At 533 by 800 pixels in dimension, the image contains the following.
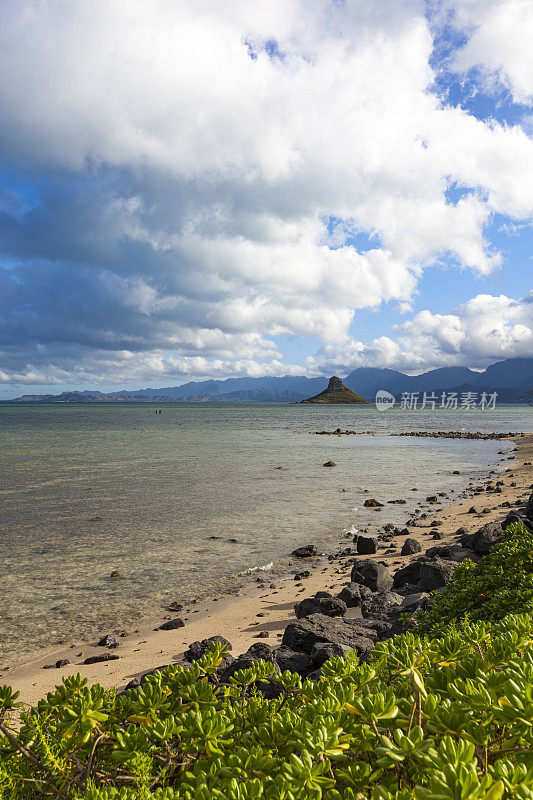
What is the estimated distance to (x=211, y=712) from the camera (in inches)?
95.5

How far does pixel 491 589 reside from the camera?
5195mm

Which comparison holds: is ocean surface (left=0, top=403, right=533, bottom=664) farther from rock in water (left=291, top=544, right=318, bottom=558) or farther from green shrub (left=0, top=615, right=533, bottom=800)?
green shrub (left=0, top=615, right=533, bottom=800)

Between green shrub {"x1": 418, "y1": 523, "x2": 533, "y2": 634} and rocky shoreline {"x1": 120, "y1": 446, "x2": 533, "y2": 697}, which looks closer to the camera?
green shrub {"x1": 418, "y1": 523, "x2": 533, "y2": 634}

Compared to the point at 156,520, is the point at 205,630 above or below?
above

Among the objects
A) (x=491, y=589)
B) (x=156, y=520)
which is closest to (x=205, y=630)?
(x=491, y=589)

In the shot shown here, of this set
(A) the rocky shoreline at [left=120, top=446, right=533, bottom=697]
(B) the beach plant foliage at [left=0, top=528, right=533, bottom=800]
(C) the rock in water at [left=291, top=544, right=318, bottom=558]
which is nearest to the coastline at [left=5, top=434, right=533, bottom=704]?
(C) the rock in water at [left=291, top=544, right=318, bottom=558]

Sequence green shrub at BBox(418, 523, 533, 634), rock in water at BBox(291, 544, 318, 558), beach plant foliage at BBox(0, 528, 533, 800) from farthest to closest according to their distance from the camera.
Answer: rock in water at BBox(291, 544, 318, 558) < green shrub at BBox(418, 523, 533, 634) < beach plant foliage at BBox(0, 528, 533, 800)

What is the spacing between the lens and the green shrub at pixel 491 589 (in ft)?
15.1

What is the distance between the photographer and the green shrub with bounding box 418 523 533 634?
15.1 ft

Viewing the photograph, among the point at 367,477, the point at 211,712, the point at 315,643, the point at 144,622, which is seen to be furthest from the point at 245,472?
the point at 211,712

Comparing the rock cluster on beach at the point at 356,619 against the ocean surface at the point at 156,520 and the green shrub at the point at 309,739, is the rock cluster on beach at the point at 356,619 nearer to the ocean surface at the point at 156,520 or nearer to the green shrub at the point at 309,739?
the green shrub at the point at 309,739

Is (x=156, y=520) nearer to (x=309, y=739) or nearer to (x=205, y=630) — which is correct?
(x=205, y=630)

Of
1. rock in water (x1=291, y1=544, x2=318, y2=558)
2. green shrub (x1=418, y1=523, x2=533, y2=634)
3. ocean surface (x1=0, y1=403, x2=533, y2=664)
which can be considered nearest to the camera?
green shrub (x1=418, y1=523, x2=533, y2=634)

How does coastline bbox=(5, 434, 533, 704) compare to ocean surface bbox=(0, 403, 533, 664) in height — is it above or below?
above
